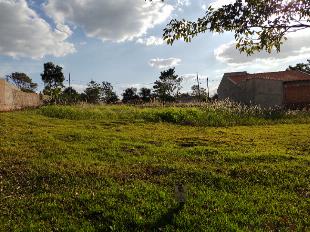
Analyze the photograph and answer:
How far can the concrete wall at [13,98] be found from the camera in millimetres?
25255

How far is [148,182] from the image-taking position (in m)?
9.20

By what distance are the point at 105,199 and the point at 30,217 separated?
1.45 m

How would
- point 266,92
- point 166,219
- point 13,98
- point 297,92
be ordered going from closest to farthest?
point 166,219 → point 13,98 → point 266,92 → point 297,92

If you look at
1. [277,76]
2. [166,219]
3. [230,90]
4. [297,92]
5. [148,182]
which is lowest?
[166,219]

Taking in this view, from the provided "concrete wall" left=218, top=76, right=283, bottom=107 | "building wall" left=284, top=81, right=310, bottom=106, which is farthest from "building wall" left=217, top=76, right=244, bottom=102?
"building wall" left=284, top=81, right=310, bottom=106

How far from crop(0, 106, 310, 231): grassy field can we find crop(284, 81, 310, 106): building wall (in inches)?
1060

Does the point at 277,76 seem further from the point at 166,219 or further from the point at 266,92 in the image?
the point at 166,219

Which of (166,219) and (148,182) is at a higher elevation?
(148,182)

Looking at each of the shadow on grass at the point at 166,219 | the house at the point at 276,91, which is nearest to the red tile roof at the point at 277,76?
the house at the point at 276,91

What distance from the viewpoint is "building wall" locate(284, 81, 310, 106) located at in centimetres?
4125

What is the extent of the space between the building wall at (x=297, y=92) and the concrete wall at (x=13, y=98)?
80.3ft

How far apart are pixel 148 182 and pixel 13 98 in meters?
20.9

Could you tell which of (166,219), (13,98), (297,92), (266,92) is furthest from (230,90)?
(166,219)

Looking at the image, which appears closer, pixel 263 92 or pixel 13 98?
pixel 13 98
